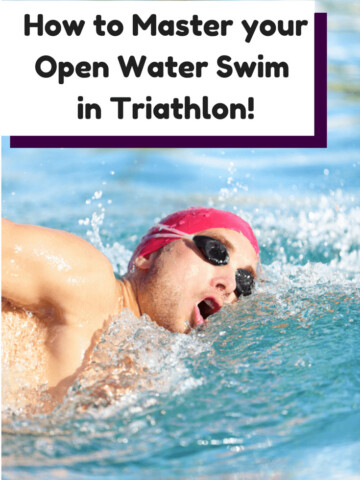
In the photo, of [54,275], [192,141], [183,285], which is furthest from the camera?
[192,141]

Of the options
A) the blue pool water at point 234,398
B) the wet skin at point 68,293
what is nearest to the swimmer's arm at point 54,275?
the wet skin at point 68,293

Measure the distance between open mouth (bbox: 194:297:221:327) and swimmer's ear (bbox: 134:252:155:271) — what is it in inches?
9.4

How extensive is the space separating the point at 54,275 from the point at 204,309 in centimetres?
68

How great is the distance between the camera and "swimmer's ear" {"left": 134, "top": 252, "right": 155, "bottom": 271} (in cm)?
243

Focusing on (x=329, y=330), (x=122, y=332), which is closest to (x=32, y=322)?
(x=122, y=332)

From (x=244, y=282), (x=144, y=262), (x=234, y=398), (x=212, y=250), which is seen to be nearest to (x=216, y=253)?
(x=212, y=250)

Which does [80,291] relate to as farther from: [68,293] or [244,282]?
[244,282]

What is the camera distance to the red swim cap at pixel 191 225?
249 centimetres

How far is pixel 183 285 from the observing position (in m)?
2.30

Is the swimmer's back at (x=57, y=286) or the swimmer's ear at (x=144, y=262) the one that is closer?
the swimmer's back at (x=57, y=286)

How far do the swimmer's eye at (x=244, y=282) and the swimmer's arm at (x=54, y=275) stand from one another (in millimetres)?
544

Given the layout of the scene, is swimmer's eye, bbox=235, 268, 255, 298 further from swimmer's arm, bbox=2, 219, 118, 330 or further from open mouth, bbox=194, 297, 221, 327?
swimmer's arm, bbox=2, 219, 118, 330

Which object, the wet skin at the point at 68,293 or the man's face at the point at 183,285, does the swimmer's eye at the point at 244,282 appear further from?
the wet skin at the point at 68,293

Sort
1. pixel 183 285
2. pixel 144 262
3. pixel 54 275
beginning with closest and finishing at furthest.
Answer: pixel 54 275 → pixel 183 285 → pixel 144 262
